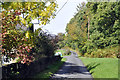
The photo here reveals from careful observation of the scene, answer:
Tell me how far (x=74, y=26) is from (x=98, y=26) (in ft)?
34.0

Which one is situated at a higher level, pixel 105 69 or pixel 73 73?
pixel 105 69

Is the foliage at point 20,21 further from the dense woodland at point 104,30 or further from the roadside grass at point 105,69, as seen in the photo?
the dense woodland at point 104,30

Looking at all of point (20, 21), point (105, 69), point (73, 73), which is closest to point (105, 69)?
point (105, 69)

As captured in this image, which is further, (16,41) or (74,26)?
(74,26)

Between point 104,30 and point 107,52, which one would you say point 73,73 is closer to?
point 107,52

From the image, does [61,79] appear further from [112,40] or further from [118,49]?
[112,40]

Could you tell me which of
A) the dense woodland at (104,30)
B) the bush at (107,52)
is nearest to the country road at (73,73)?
the dense woodland at (104,30)

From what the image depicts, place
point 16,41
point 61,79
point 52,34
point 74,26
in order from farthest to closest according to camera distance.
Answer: point 74,26, point 52,34, point 61,79, point 16,41

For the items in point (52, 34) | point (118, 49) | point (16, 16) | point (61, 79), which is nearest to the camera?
point (16, 16)

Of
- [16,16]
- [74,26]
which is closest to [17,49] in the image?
[16,16]

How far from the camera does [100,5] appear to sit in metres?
33.9

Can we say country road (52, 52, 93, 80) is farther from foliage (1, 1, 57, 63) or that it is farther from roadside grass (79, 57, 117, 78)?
foliage (1, 1, 57, 63)

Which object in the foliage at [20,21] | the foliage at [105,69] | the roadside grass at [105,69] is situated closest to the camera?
the foliage at [20,21]

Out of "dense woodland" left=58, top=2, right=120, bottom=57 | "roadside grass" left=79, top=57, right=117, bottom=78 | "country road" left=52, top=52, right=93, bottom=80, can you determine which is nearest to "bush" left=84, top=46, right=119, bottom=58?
"dense woodland" left=58, top=2, right=120, bottom=57
